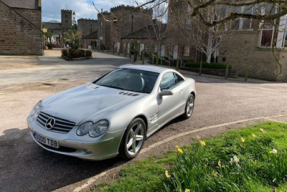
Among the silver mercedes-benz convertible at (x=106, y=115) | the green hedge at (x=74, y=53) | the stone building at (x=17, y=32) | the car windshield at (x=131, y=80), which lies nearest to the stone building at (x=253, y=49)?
the green hedge at (x=74, y=53)

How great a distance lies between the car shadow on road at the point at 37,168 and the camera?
3.26m

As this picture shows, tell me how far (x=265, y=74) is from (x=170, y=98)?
19112 mm

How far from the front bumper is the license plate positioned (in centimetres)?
5

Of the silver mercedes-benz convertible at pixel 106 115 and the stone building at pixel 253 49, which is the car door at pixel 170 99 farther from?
the stone building at pixel 253 49

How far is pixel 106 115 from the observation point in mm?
3670

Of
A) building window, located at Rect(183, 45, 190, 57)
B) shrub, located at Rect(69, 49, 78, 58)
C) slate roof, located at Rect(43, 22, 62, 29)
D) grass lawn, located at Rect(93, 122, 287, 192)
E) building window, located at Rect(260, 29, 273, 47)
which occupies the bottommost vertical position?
grass lawn, located at Rect(93, 122, 287, 192)

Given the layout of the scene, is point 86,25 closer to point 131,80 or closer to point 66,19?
point 66,19

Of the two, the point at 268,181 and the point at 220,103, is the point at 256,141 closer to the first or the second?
the point at 268,181

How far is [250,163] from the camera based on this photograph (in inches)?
131

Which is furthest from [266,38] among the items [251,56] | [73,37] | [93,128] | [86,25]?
[86,25]

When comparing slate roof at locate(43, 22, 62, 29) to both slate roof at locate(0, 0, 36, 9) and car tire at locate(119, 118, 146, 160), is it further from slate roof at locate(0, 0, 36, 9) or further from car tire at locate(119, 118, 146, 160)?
car tire at locate(119, 118, 146, 160)

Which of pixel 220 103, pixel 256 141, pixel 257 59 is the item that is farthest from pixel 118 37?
pixel 256 141

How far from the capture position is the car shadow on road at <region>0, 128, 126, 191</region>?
326cm

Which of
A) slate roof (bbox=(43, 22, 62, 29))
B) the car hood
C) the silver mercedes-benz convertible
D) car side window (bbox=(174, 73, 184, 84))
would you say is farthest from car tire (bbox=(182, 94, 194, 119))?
slate roof (bbox=(43, 22, 62, 29))
